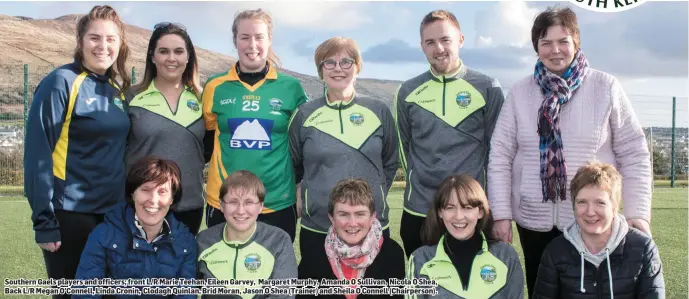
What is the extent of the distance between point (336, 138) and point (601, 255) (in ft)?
4.58

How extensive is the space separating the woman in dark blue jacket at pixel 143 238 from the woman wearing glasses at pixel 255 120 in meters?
0.37

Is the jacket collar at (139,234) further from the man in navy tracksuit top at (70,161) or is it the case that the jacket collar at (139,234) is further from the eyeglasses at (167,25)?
the eyeglasses at (167,25)

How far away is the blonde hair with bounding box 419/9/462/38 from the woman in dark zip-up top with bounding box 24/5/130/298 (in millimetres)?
1608

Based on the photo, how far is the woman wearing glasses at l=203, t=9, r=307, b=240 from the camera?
340 centimetres

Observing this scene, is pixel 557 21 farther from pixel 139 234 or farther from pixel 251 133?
pixel 139 234

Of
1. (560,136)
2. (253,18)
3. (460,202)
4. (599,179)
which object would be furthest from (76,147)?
(599,179)

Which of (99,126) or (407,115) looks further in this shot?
(407,115)

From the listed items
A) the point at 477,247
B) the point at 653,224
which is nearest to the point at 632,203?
the point at 477,247

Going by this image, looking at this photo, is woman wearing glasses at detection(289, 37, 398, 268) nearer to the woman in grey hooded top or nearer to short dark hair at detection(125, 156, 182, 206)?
short dark hair at detection(125, 156, 182, 206)

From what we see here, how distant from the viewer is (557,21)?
9.52 ft

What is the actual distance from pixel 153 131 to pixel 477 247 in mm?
1768

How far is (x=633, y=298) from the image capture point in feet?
9.43

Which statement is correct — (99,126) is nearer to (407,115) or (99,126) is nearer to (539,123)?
(407,115)

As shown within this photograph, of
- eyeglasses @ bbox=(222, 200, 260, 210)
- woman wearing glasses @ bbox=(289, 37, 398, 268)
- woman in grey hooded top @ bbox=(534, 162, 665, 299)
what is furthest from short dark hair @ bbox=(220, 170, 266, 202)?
woman in grey hooded top @ bbox=(534, 162, 665, 299)
